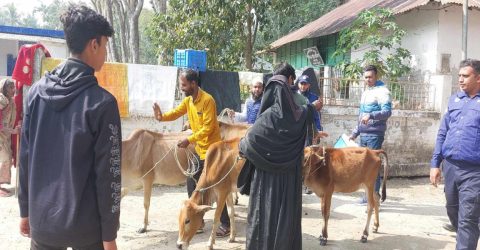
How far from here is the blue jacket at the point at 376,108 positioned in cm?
622

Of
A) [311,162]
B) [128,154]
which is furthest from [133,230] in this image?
[311,162]

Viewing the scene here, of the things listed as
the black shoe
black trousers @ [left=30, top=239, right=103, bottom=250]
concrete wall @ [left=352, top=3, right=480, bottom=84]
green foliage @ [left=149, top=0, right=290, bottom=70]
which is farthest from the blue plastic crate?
black trousers @ [left=30, top=239, right=103, bottom=250]

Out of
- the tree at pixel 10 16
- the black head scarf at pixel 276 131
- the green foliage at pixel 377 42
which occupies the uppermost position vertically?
the tree at pixel 10 16

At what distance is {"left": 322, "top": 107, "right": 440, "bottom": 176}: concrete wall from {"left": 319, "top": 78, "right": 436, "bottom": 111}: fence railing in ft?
0.86

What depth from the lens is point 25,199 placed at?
222cm

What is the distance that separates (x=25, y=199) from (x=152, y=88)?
566 cm

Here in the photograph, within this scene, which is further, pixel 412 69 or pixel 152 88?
pixel 412 69

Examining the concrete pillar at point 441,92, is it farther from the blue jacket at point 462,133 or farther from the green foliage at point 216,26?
the blue jacket at point 462,133

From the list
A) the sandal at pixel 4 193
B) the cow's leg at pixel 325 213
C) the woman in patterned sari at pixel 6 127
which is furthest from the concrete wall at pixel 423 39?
the sandal at pixel 4 193

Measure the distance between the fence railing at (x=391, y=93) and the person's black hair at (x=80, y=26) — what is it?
23.1 ft

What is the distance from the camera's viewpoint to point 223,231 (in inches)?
213

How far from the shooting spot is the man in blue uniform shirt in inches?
148

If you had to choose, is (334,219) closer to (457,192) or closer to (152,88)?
(457,192)

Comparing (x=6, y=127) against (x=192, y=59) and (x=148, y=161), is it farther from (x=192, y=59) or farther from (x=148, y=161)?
(x=192, y=59)
